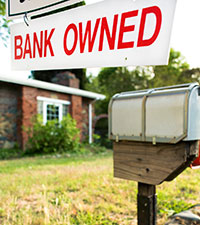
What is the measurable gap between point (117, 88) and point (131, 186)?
1752 centimetres

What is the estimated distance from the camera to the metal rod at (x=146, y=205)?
1.54 m

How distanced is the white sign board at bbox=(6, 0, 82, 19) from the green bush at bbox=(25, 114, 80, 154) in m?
7.20

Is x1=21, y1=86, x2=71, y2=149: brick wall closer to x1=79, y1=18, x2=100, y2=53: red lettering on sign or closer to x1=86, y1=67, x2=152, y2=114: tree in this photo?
A: x1=79, y1=18, x2=100, y2=53: red lettering on sign

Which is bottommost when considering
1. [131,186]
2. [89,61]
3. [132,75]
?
[131,186]

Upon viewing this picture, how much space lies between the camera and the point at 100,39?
1255 millimetres

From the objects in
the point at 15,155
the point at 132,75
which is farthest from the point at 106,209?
the point at 132,75

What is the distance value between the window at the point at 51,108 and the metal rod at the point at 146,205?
823cm

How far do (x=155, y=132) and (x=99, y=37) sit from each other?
615mm

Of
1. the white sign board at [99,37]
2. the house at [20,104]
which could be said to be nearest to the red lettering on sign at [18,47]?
the white sign board at [99,37]

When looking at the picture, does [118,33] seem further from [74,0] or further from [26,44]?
[26,44]

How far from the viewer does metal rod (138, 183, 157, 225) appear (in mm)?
1545


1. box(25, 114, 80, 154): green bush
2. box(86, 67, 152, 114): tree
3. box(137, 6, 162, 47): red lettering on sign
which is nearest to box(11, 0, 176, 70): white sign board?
box(137, 6, 162, 47): red lettering on sign

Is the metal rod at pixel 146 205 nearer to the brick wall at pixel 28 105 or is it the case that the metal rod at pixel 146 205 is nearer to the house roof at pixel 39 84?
the house roof at pixel 39 84

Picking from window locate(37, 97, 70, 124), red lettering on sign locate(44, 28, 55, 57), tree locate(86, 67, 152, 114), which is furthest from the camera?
tree locate(86, 67, 152, 114)
